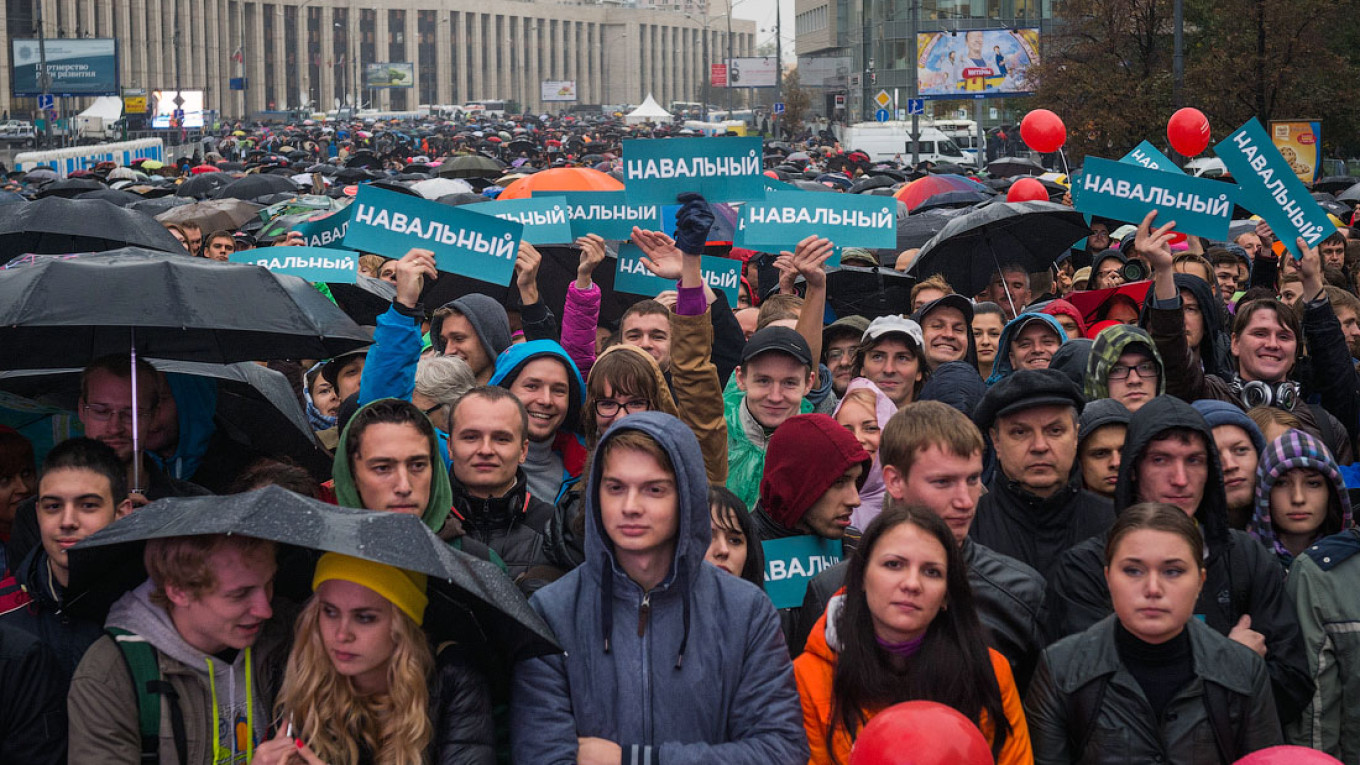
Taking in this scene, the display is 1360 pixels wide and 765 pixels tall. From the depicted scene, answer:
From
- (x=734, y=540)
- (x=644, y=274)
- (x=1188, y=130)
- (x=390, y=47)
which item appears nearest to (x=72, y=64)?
(x=1188, y=130)

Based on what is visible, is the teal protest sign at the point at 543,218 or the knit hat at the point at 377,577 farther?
the teal protest sign at the point at 543,218

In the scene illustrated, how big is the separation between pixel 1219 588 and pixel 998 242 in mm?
4545

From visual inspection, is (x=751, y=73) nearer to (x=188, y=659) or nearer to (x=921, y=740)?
(x=188, y=659)

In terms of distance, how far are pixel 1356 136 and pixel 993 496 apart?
72.7 feet

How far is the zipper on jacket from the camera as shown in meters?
3.17

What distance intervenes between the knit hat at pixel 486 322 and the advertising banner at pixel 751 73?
76029mm

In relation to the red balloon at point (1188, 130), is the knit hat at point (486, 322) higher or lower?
lower

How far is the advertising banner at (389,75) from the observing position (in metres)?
116

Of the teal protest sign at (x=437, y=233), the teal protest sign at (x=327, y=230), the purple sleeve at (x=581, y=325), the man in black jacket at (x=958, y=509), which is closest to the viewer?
the man in black jacket at (x=958, y=509)

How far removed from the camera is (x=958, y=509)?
3795 millimetres

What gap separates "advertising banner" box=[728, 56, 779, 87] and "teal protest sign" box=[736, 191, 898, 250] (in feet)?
246

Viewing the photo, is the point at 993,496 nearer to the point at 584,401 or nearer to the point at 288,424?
the point at 584,401

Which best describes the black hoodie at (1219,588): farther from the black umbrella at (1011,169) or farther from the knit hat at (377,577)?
the black umbrella at (1011,169)

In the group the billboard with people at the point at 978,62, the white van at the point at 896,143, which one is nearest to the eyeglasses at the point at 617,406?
the billboard with people at the point at 978,62
